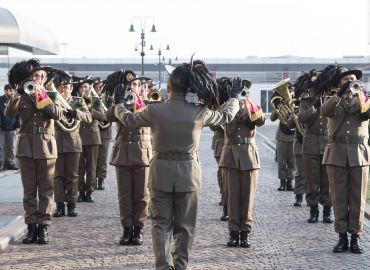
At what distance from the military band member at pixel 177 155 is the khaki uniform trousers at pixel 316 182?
426cm

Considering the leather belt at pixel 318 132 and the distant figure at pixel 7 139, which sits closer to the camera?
the leather belt at pixel 318 132

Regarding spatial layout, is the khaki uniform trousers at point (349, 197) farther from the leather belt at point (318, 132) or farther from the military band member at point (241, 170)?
the leather belt at point (318, 132)

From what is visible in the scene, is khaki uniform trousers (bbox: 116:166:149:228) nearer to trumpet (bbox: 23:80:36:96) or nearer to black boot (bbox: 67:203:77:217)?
trumpet (bbox: 23:80:36:96)

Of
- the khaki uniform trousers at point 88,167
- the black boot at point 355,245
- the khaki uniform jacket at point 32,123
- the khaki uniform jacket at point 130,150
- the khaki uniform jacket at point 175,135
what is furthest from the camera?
the khaki uniform trousers at point 88,167

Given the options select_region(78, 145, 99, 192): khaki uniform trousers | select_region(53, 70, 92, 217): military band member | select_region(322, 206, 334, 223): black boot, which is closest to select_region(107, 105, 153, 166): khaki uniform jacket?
select_region(53, 70, 92, 217): military band member

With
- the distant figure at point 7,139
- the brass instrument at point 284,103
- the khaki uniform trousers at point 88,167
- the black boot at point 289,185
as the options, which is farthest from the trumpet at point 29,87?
the distant figure at point 7,139

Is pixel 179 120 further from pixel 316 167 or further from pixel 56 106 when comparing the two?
pixel 316 167

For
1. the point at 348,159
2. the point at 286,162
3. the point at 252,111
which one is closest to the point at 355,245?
the point at 348,159

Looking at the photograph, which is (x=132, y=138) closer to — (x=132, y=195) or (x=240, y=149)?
(x=132, y=195)

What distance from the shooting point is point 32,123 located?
9.21 meters

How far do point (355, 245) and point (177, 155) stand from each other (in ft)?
9.51

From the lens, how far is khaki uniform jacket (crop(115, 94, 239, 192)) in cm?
667

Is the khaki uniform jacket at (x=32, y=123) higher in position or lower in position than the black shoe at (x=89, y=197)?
higher

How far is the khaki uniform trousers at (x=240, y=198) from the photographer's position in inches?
358
